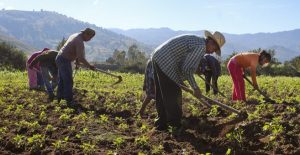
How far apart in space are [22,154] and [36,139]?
30 centimetres

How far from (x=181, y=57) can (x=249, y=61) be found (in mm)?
3407

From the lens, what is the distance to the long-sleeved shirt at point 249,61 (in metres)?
9.38

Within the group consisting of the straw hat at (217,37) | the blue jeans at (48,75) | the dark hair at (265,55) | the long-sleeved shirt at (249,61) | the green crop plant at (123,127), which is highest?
the straw hat at (217,37)

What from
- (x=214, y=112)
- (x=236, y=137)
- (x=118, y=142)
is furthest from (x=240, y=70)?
(x=118, y=142)

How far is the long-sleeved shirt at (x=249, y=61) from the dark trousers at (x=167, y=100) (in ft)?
9.84

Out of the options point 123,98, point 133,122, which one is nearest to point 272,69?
point 123,98

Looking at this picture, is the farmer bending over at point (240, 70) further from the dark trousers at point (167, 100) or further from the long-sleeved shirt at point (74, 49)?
the long-sleeved shirt at point (74, 49)

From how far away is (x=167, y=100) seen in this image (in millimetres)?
6922

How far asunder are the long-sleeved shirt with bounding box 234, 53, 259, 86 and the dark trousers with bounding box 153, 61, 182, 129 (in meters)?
3.00

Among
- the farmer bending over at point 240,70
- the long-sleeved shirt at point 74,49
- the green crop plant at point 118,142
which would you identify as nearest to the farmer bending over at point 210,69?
the farmer bending over at point 240,70

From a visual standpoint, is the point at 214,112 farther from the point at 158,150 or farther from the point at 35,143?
the point at 35,143

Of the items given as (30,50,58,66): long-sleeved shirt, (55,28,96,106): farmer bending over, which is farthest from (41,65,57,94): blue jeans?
(55,28,96,106): farmer bending over

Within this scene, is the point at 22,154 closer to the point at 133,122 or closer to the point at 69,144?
the point at 69,144

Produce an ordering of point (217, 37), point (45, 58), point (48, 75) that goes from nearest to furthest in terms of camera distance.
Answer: point (217, 37) < point (45, 58) < point (48, 75)
